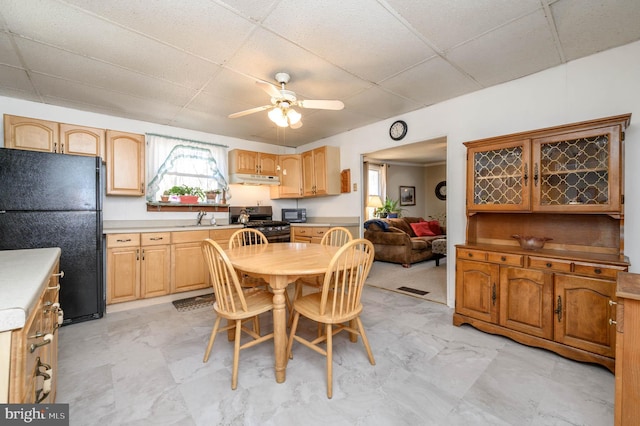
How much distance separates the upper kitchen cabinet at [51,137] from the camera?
2.78m

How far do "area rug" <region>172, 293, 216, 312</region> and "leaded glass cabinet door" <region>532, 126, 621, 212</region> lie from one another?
3602 millimetres

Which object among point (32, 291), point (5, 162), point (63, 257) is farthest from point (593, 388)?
point (5, 162)

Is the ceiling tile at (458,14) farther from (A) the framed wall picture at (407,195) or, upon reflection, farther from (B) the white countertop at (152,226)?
(A) the framed wall picture at (407,195)

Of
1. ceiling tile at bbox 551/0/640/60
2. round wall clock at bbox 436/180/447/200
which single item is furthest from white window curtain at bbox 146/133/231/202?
round wall clock at bbox 436/180/447/200

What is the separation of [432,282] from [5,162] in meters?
5.01

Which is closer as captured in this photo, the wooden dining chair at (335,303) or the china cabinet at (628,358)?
the china cabinet at (628,358)

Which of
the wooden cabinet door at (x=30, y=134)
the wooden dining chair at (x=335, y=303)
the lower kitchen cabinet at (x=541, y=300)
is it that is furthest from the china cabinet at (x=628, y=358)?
the wooden cabinet door at (x=30, y=134)

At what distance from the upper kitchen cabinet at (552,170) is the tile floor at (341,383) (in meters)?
1.20

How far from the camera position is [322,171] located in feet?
14.5

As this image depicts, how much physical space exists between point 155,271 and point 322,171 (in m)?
2.72

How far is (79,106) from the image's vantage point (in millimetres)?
3205

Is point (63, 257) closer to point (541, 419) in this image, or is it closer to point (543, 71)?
point (541, 419)

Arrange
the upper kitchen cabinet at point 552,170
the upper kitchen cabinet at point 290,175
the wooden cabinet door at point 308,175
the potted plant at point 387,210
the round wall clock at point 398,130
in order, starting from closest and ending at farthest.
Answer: the upper kitchen cabinet at point 552,170 → the round wall clock at point 398,130 → the wooden cabinet door at point 308,175 → the upper kitchen cabinet at point 290,175 → the potted plant at point 387,210

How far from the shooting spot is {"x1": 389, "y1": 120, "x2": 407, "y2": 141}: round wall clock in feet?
11.6
